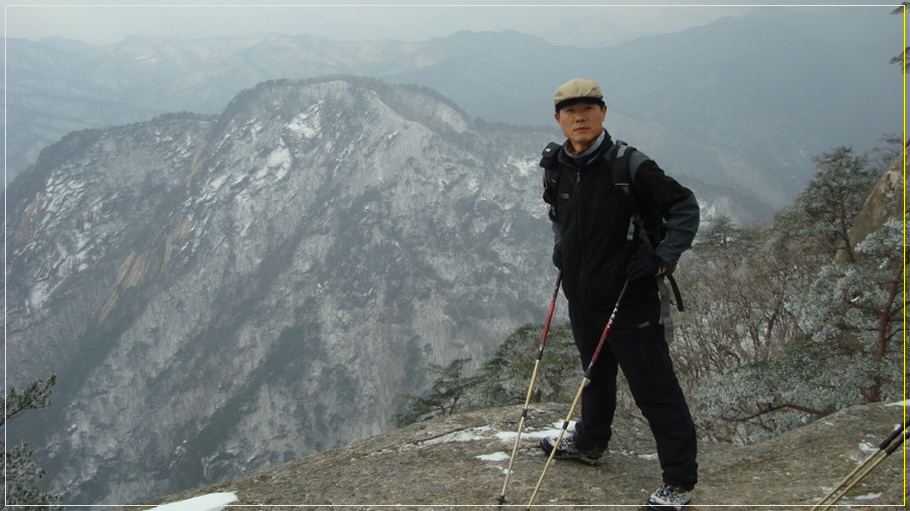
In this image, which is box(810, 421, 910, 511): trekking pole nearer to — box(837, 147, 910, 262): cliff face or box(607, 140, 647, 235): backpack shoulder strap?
box(607, 140, 647, 235): backpack shoulder strap

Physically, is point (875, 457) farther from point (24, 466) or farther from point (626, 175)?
point (24, 466)

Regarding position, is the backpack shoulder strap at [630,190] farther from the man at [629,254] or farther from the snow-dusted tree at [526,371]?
the snow-dusted tree at [526,371]

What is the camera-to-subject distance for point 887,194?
1836 centimetres

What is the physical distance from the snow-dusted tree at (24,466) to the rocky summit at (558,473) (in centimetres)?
1026

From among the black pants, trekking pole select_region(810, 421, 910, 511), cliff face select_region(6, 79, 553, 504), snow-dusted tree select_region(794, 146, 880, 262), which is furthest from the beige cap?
cliff face select_region(6, 79, 553, 504)

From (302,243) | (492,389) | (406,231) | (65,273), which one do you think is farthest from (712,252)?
(65,273)

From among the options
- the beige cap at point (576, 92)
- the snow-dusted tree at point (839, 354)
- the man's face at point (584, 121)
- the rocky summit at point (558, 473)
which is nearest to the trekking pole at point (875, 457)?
the rocky summit at point (558, 473)

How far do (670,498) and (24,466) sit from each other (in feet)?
49.2

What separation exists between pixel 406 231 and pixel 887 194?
535 ft

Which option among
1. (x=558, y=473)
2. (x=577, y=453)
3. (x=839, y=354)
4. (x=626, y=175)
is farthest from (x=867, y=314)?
(x=626, y=175)

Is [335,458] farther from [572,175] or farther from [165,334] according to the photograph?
[165,334]

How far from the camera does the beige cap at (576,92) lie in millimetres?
3854

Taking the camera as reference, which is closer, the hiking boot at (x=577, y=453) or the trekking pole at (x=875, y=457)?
the trekking pole at (x=875, y=457)

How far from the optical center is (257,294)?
6609 inches
